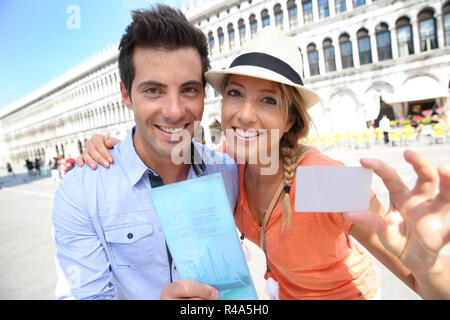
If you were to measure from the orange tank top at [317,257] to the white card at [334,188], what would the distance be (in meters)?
0.47

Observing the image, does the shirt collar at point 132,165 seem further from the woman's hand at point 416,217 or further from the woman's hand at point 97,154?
the woman's hand at point 416,217

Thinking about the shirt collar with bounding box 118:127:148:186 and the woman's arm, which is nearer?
the woman's arm

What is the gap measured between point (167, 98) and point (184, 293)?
933 millimetres

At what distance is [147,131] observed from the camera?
1.42m

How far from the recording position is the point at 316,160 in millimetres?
1420

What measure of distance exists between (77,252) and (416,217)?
1434mm

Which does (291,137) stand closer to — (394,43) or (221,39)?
(394,43)

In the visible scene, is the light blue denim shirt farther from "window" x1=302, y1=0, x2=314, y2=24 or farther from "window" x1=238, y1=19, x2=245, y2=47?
"window" x1=238, y1=19, x2=245, y2=47

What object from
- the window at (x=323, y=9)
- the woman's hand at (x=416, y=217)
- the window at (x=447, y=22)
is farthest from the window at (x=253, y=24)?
the woman's hand at (x=416, y=217)

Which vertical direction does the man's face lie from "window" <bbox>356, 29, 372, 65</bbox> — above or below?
below

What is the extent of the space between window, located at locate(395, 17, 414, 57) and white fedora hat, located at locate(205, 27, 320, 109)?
19.9m

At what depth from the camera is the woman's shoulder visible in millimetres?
1369

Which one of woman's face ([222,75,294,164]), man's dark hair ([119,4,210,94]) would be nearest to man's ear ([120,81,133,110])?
man's dark hair ([119,4,210,94])

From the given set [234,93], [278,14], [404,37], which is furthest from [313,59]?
[234,93]
